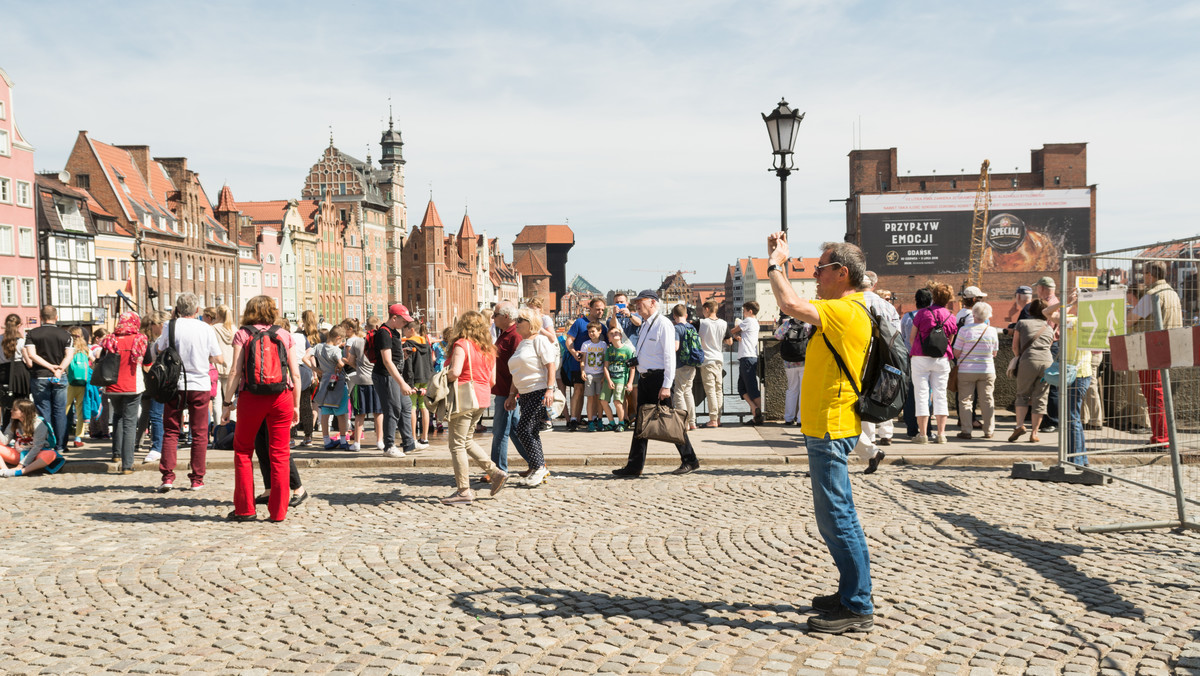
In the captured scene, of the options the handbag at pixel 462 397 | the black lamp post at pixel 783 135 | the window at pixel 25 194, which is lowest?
the handbag at pixel 462 397

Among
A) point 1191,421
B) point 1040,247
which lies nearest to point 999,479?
point 1191,421

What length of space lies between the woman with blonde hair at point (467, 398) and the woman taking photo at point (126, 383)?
3917 millimetres

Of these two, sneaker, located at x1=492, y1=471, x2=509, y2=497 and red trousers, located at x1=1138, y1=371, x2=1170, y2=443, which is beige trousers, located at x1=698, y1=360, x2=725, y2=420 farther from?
red trousers, located at x1=1138, y1=371, x2=1170, y2=443

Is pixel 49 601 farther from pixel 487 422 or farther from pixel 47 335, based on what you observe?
pixel 487 422

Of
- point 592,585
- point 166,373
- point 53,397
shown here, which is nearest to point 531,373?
point 166,373

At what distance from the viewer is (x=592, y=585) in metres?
5.74

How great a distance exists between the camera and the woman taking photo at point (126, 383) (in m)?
10.5

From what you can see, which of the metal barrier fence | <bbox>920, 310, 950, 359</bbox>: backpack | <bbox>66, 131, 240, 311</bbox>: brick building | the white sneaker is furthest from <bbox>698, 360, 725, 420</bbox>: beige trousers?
<bbox>66, 131, 240, 311</bbox>: brick building

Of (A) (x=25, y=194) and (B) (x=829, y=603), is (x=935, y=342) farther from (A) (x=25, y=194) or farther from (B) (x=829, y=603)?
(A) (x=25, y=194)

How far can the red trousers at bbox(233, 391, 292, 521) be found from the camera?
785cm

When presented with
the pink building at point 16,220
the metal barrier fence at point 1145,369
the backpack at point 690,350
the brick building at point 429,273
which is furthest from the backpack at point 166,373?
the brick building at point 429,273

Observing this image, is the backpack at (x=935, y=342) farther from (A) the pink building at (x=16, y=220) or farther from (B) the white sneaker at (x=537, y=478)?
(A) the pink building at (x=16, y=220)

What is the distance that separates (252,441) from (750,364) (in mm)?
8198

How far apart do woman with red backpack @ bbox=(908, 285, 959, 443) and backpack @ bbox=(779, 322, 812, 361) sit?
2.41 metres
